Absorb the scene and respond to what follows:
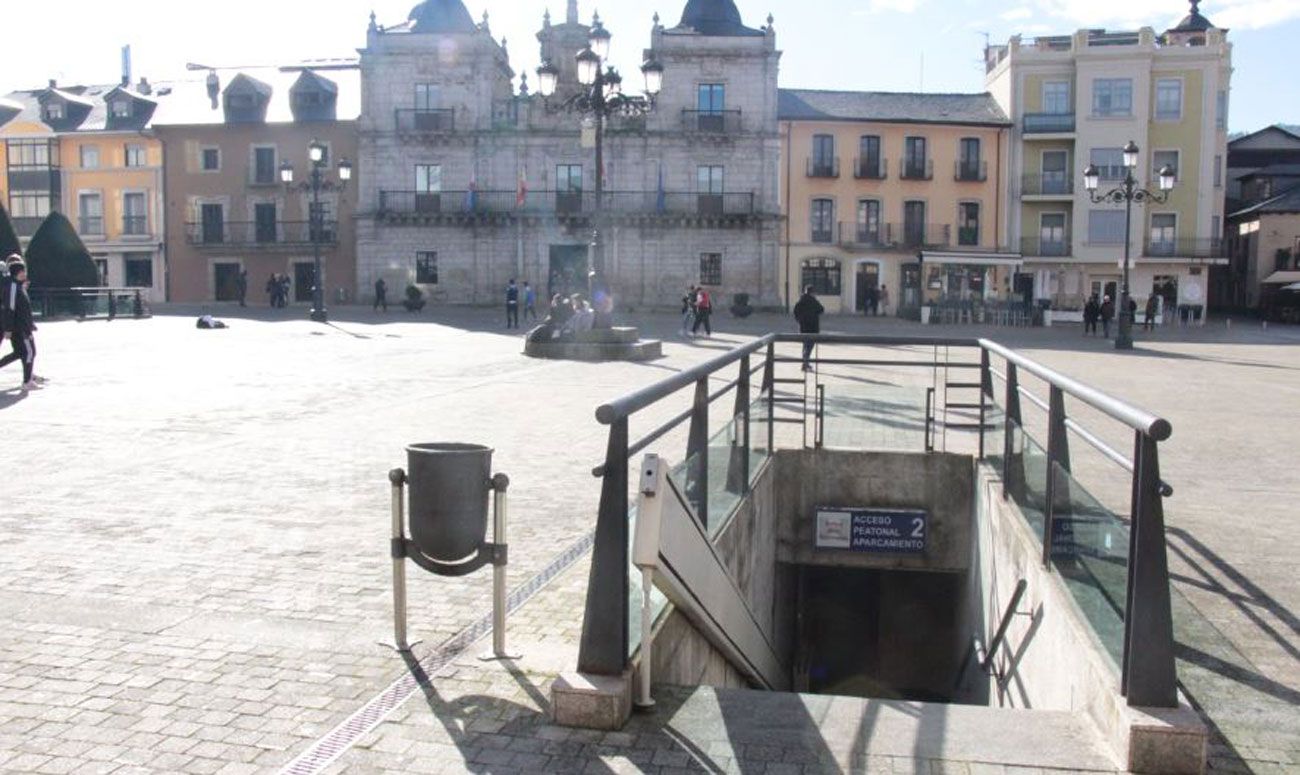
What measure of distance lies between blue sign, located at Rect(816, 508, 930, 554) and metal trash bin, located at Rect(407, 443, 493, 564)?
545 centimetres

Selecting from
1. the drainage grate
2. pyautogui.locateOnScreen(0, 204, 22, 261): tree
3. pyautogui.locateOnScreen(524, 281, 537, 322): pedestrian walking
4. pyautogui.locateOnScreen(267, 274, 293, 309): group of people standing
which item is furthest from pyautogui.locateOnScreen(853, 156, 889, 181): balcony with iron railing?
the drainage grate

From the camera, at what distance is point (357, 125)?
52375 millimetres

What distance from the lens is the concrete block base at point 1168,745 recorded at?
348 centimetres

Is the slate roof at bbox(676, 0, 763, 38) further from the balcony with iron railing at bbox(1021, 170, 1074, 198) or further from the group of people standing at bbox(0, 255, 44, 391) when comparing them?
the group of people standing at bbox(0, 255, 44, 391)

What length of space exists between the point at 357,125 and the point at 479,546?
168ft

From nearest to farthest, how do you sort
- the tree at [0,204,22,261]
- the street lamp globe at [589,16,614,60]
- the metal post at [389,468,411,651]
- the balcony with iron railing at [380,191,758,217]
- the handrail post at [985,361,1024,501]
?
the metal post at [389,468,411,651] < the handrail post at [985,361,1024,501] < the street lamp globe at [589,16,614,60] < the tree at [0,204,22,261] < the balcony with iron railing at [380,191,758,217]

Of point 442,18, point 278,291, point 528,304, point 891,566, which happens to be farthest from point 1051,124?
point 891,566

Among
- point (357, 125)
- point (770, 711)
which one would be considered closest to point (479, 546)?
point (770, 711)

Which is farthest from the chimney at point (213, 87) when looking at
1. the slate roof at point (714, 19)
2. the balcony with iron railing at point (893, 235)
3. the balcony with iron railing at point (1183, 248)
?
the balcony with iron railing at point (1183, 248)

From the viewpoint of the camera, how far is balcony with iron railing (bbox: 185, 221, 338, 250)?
5316 centimetres

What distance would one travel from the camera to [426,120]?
169 feet

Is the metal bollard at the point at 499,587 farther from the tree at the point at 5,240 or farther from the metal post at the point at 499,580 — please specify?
the tree at the point at 5,240

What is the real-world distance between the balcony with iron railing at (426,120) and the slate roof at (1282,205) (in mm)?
40343

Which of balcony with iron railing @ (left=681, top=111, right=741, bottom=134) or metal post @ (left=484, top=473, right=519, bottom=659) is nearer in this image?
metal post @ (left=484, top=473, right=519, bottom=659)
